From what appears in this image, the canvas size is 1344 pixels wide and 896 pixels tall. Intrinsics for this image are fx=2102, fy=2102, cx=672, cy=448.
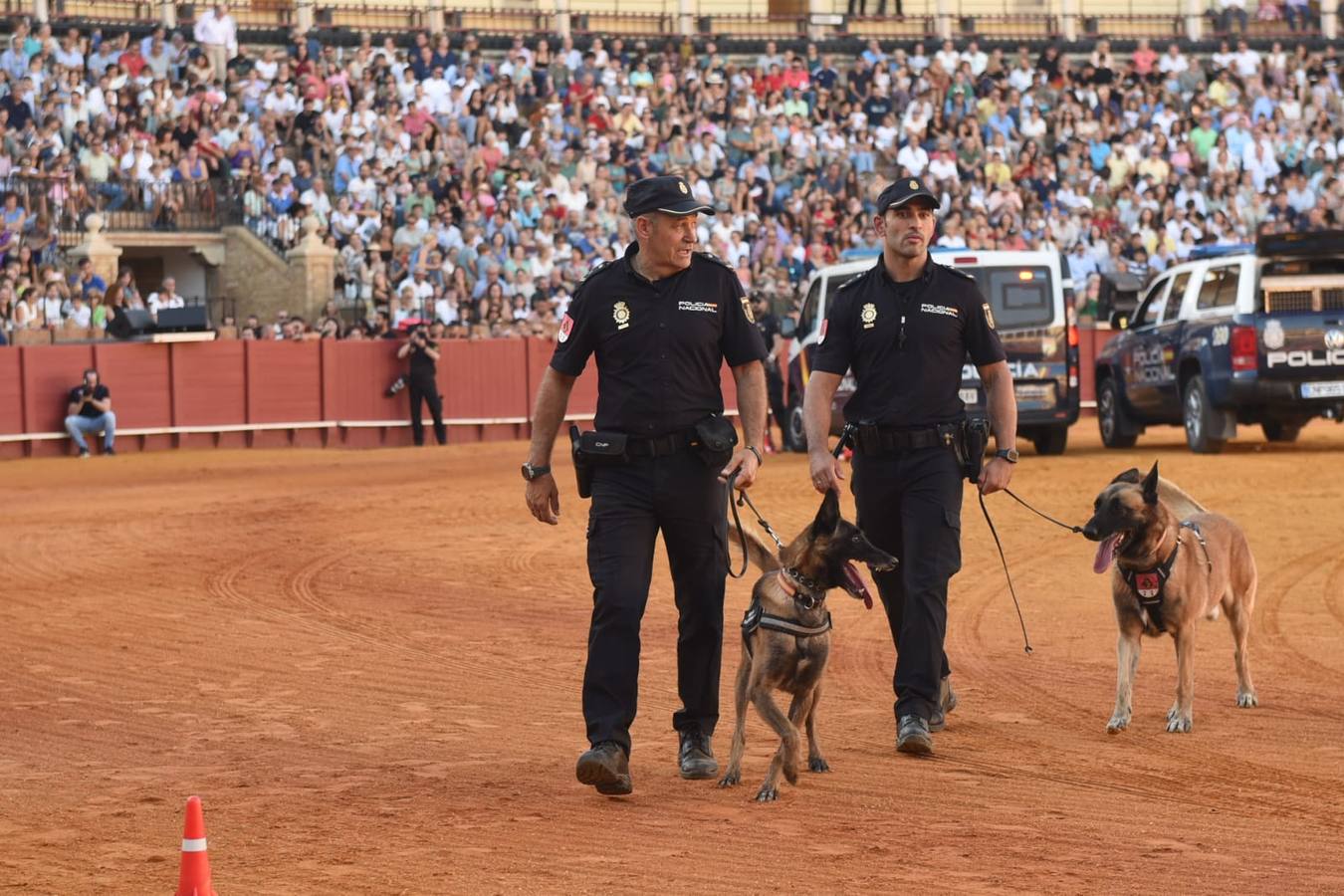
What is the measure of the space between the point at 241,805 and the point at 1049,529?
10522 mm

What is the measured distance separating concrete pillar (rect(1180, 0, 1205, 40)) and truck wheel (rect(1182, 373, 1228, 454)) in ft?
89.5

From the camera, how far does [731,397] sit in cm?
3284

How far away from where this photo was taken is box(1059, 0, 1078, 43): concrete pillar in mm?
47156

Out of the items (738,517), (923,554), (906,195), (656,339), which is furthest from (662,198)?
(923,554)

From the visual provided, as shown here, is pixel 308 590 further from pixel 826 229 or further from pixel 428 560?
pixel 826 229

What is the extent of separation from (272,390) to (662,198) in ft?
75.9

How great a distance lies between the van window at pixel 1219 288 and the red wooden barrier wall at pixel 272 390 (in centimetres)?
1017

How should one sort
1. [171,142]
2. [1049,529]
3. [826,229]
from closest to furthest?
[1049,529]
[171,142]
[826,229]

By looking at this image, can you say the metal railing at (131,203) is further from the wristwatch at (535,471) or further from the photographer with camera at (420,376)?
the wristwatch at (535,471)

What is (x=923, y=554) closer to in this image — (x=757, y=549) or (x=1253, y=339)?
(x=757, y=549)

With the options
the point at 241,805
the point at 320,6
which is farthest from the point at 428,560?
the point at 320,6

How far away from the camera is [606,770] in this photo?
7297 millimetres

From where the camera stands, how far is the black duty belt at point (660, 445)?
24.7ft

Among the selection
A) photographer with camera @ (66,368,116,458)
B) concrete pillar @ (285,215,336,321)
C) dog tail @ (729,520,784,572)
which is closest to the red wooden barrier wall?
photographer with camera @ (66,368,116,458)
